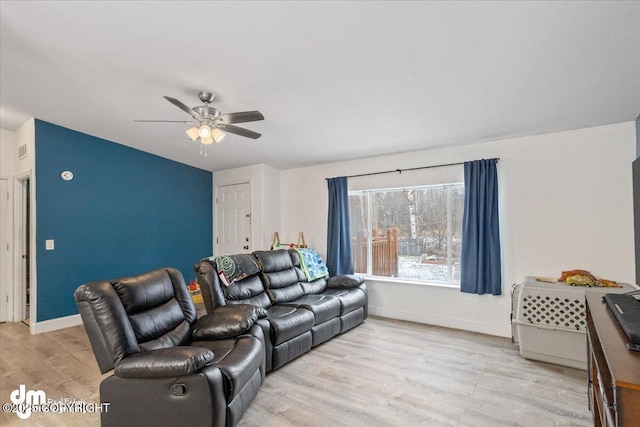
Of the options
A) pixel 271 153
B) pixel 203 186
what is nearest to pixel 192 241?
A: pixel 203 186

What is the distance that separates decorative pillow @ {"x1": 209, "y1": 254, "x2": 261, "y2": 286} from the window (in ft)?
6.44

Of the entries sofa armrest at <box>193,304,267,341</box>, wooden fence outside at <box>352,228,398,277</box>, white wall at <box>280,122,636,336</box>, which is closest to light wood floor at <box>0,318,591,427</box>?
white wall at <box>280,122,636,336</box>

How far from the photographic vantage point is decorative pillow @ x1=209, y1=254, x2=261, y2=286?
3.09 metres

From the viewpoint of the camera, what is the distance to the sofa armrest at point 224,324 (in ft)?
7.77

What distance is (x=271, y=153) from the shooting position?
465 cm

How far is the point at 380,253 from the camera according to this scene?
467 cm

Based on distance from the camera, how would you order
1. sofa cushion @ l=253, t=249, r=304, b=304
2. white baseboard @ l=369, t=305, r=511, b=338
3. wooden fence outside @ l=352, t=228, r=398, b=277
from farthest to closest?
wooden fence outside @ l=352, t=228, r=398, b=277, white baseboard @ l=369, t=305, r=511, b=338, sofa cushion @ l=253, t=249, r=304, b=304

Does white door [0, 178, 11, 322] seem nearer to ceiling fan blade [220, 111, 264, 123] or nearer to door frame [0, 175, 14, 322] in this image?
door frame [0, 175, 14, 322]

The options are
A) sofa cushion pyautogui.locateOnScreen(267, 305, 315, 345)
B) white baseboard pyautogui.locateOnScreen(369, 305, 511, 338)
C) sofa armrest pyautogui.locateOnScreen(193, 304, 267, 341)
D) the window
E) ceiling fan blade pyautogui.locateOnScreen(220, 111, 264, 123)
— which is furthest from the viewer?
the window

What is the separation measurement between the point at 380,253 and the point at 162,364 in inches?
137

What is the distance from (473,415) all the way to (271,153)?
388 cm

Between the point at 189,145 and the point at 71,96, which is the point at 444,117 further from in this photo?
the point at 71,96

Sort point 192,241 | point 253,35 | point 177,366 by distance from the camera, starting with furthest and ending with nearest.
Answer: point 192,241 < point 253,35 < point 177,366

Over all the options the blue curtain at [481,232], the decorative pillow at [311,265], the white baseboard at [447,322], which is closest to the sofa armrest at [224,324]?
the decorative pillow at [311,265]
